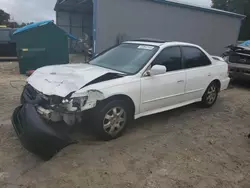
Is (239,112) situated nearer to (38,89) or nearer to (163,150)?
(163,150)

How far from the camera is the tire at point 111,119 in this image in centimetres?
330

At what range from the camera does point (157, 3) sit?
9.77 metres

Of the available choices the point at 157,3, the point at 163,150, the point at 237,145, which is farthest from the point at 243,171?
the point at 157,3

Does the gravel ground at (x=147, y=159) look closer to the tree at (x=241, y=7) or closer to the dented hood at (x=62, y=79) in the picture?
the dented hood at (x=62, y=79)

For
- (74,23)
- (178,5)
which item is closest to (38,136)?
(178,5)

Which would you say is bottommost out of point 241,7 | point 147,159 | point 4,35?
point 147,159

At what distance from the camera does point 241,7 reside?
94.8 feet

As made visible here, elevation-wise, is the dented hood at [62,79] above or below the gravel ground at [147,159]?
above

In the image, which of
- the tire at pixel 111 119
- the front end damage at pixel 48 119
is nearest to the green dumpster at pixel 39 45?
the front end damage at pixel 48 119

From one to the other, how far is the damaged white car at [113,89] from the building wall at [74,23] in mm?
13025

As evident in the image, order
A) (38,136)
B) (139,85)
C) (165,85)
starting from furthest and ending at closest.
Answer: (165,85)
(139,85)
(38,136)

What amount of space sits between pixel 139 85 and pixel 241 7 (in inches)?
1217

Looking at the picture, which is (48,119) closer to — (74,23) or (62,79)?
(62,79)

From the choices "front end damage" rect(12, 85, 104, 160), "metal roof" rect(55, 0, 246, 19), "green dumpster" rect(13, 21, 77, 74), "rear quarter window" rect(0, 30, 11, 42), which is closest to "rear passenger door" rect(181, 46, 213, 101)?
"front end damage" rect(12, 85, 104, 160)
